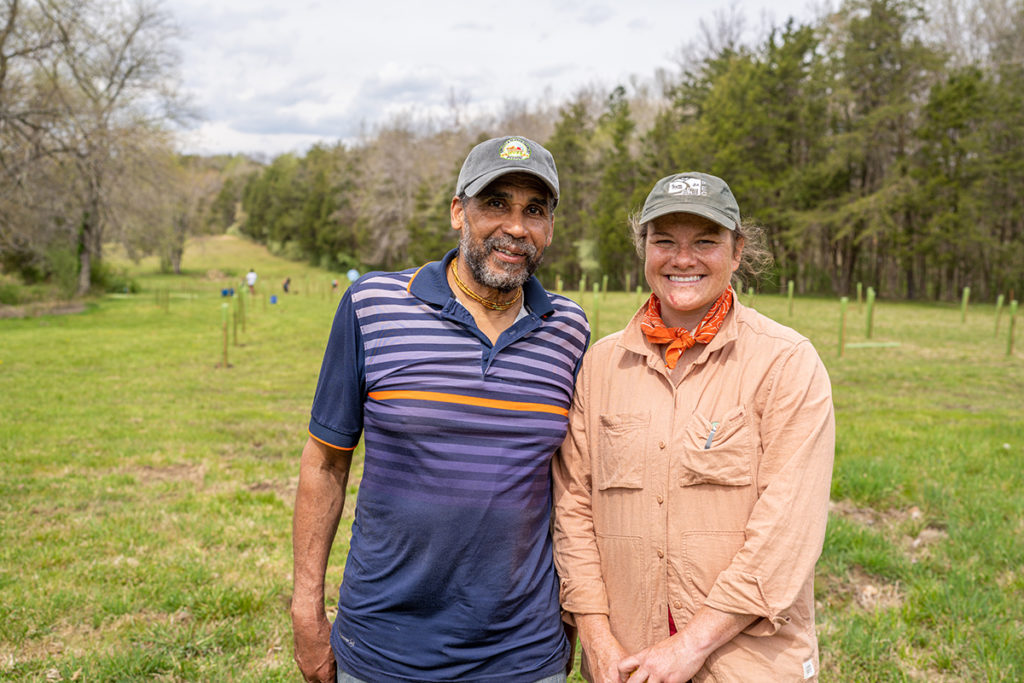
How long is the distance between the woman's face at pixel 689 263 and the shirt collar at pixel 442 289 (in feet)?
1.22

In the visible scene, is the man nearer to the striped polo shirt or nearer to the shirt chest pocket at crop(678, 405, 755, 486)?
the striped polo shirt

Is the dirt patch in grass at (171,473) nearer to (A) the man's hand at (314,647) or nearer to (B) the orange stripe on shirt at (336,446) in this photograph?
(A) the man's hand at (314,647)

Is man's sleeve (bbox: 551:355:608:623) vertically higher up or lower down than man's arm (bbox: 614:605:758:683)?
higher up

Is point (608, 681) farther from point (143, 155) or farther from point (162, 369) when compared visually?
point (143, 155)

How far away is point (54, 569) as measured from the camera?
4.88 meters

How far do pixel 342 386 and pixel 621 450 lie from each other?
2.89 feet

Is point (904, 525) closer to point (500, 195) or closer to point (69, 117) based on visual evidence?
point (500, 195)

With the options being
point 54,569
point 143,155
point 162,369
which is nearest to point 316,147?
point 143,155

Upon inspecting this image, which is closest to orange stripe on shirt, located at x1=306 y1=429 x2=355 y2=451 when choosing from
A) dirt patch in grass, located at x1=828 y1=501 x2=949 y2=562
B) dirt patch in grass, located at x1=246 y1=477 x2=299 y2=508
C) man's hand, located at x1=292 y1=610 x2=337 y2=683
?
man's hand, located at x1=292 y1=610 x2=337 y2=683

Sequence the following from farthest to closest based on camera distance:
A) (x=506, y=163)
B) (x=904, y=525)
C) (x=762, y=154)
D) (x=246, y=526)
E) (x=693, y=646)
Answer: (x=762, y=154), (x=246, y=526), (x=904, y=525), (x=506, y=163), (x=693, y=646)

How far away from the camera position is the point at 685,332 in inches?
89.7

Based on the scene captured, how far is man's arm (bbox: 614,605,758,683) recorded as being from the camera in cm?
202

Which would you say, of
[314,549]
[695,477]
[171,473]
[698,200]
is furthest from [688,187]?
[171,473]

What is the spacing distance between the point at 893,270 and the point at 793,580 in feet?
146
